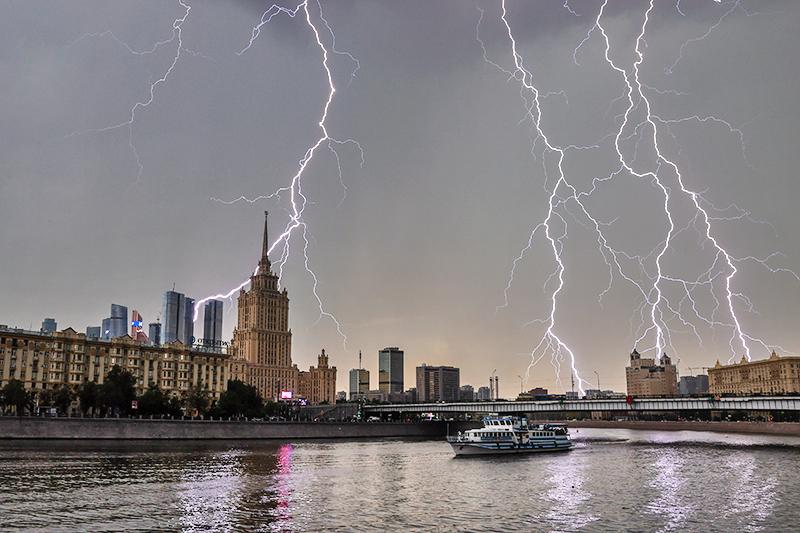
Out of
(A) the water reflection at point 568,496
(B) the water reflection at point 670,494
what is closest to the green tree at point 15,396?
(A) the water reflection at point 568,496

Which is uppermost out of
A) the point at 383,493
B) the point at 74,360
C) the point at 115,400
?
the point at 74,360

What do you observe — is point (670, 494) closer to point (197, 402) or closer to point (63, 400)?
point (63, 400)

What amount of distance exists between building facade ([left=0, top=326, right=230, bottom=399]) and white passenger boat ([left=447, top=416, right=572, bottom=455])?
105543mm

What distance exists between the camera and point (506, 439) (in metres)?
108

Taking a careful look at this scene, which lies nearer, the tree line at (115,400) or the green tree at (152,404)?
the tree line at (115,400)

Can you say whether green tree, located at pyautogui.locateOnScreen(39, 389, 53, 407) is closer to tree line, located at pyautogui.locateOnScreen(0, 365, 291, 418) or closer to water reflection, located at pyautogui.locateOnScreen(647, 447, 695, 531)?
tree line, located at pyautogui.locateOnScreen(0, 365, 291, 418)

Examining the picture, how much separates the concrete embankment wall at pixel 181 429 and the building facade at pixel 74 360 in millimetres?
48007

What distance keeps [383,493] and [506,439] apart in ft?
173

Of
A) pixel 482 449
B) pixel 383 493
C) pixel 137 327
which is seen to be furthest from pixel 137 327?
pixel 383 493

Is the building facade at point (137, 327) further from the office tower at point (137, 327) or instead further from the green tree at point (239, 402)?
the green tree at point (239, 402)

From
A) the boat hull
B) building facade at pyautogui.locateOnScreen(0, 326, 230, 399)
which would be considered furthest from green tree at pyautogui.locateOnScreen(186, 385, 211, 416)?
the boat hull

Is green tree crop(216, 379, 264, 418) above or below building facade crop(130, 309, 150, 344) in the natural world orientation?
below

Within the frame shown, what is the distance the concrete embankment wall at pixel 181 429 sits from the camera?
115 metres

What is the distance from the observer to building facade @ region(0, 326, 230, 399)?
535ft
